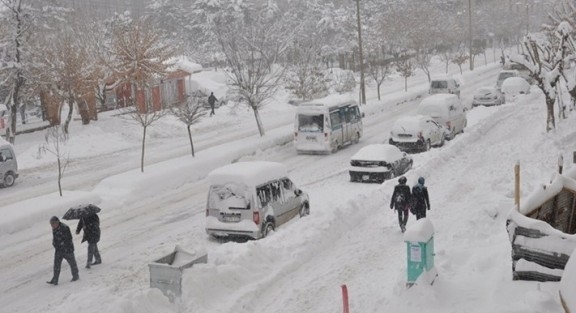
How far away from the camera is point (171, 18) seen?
93.1m

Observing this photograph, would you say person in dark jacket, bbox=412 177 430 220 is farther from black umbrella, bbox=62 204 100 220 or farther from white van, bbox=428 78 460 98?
white van, bbox=428 78 460 98

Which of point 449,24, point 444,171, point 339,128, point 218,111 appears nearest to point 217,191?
point 444,171

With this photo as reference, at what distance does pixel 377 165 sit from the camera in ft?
75.9

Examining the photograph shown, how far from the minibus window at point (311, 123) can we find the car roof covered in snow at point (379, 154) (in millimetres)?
5423

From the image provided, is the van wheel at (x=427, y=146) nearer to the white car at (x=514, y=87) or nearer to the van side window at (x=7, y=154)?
the van side window at (x=7, y=154)

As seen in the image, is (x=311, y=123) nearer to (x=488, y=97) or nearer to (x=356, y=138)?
(x=356, y=138)

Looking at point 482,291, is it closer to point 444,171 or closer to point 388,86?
point 444,171

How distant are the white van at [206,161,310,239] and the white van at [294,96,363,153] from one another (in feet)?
40.3

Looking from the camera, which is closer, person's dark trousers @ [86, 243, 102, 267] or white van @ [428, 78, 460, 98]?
person's dark trousers @ [86, 243, 102, 267]

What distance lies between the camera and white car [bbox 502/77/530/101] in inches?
1769

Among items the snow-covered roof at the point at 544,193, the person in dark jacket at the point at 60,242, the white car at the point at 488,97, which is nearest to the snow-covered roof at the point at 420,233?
the snow-covered roof at the point at 544,193

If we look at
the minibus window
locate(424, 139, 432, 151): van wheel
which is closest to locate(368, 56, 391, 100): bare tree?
the minibus window

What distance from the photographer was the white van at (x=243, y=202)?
16.0 meters

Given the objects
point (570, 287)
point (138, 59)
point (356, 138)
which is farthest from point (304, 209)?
point (138, 59)
